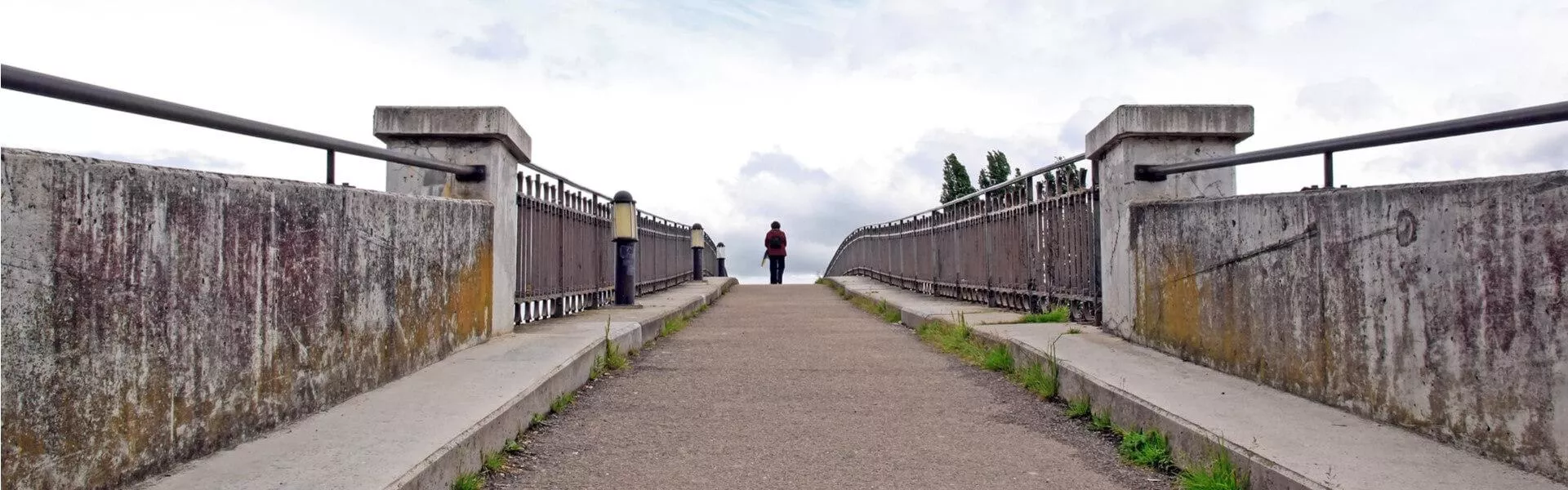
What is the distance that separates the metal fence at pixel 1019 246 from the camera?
319 inches

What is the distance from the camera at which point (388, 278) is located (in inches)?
193

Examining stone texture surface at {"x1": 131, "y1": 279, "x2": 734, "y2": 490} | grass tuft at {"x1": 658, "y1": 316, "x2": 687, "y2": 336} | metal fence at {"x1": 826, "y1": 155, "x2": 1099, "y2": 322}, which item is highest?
metal fence at {"x1": 826, "y1": 155, "x2": 1099, "y2": 322}

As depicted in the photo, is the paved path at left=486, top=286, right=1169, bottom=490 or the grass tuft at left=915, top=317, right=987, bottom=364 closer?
the paved path at left=486, top=286, right=1169, bottom=490

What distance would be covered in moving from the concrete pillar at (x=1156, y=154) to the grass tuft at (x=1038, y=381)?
1.17m

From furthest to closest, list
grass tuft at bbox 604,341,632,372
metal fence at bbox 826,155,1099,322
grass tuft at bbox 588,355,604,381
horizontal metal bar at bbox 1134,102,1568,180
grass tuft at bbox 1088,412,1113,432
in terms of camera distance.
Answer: metal fence at bbox 826,155,1099,322 < grass tuft at bbox 604,341,632,372 < grass tuft at bbox 588,355,604,381 < grass tuft at bbox 1088,412,1113,432 < horizontal metal bar at bbox 1134,102,1568,180

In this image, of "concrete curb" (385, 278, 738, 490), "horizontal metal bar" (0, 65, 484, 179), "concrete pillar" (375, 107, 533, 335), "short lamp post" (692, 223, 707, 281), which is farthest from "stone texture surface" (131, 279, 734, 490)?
"short lamp post" (692, 223, 707, 281)

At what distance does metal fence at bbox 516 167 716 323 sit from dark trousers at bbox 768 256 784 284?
35.5 ft

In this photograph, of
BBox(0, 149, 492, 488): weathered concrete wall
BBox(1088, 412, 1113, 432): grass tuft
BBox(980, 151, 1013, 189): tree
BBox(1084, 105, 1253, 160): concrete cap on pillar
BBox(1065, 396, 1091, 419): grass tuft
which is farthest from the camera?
BBox(980, 151, 1013, 189): tree

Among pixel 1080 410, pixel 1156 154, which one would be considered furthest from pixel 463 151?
pixel 1156 154

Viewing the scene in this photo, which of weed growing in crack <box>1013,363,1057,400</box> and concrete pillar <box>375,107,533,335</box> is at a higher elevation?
concrete pillar <box>375,107,533,335</box>

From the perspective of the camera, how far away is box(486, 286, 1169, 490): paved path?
3871 millimetres

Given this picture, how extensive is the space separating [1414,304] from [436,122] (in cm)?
566

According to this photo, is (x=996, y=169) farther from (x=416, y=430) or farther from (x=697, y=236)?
(x=416, y=430)

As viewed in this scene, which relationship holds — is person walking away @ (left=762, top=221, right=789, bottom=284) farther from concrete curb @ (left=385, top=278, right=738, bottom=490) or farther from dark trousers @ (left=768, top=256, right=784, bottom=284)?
concrete curb @ (left=385, top=278, right=738, bottom=490)
